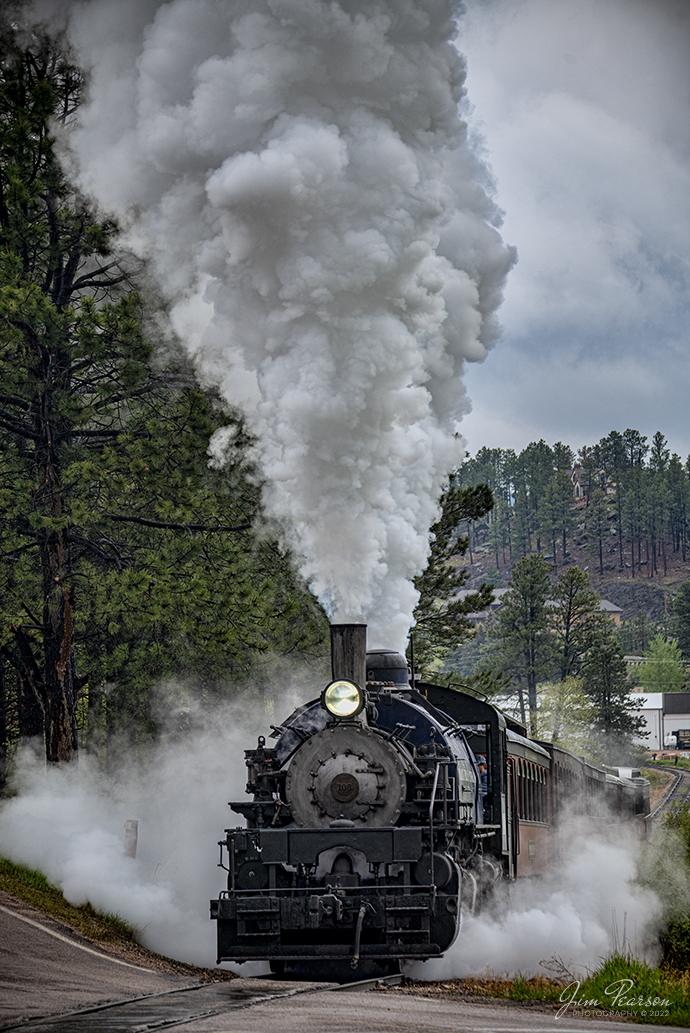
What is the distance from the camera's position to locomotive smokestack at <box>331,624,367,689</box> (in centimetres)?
1073

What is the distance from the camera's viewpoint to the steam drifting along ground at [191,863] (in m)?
12.2

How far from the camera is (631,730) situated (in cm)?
6944

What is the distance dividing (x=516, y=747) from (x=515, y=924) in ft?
6.98

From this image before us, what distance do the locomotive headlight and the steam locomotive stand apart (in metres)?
0.01

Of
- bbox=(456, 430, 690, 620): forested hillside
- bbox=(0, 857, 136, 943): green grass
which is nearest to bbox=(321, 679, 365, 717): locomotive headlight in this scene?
bbox=(0, 857, 136, 943): green grass

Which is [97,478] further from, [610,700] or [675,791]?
[610,700]

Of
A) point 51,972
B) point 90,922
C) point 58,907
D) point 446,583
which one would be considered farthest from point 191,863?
point 446,583

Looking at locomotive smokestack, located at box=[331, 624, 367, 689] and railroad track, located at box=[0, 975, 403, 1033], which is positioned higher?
locomotive smokestack, located at box=[331, 624, 367, 689]

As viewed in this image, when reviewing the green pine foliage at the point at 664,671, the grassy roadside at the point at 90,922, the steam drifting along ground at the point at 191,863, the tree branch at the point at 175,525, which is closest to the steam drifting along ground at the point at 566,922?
the steam drifting along ground at the point at 191,863

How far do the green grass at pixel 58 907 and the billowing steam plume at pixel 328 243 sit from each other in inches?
184

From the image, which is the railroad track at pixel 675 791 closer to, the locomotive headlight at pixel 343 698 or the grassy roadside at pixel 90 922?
the grassy roadside at pixel 90 922

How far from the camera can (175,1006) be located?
8.34 m

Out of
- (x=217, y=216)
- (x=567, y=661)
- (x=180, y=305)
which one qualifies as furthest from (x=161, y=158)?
(x=567, y=661)

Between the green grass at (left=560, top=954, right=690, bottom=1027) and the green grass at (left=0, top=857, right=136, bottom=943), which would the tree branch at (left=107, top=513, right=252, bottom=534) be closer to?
the green grass at (left=0, top=857, right=136, bottom=943)
